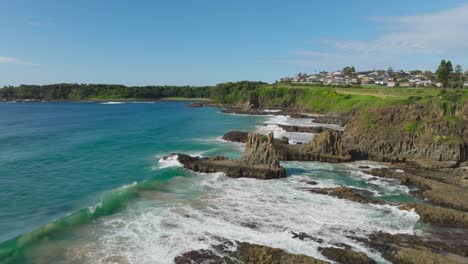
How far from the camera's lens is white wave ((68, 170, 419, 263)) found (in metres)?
22.3

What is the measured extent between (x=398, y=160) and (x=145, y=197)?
29832 mm

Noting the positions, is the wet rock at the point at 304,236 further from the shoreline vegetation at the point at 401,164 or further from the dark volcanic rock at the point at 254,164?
the dark volcanic rock at the point at 254,164

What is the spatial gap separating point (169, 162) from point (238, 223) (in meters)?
20.4

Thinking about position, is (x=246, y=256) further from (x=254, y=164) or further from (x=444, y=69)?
(x=444, y=69)

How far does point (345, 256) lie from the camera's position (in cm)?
2081

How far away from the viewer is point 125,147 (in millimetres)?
56219

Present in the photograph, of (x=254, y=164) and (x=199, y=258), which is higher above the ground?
(x=254, y=164)

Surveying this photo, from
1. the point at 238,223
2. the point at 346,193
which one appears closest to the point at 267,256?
the point at 238,223

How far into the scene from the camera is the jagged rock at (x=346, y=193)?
30.8 m

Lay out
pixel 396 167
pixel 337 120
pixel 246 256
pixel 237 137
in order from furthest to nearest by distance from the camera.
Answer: pixel 337 120 < pixel 237 137 < pixel 396 167 < pixel 246 256

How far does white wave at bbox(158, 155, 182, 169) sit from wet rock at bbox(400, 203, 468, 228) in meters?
24.8

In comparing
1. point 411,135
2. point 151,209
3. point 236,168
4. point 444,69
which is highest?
point 444,69

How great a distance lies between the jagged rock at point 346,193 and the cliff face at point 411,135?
51.9 feet

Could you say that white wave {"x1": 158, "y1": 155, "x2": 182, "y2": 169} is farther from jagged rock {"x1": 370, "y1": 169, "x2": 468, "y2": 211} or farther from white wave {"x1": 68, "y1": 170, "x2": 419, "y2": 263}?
jagged rock {"x1": 370, "y1": 169, "x2": 468, "y2": 211}
